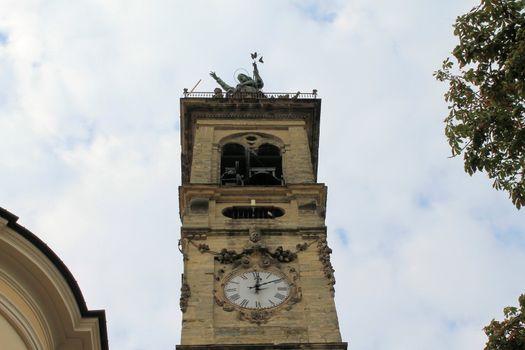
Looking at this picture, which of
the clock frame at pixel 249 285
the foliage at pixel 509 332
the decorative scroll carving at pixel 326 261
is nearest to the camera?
the foliage at pixel 509 332

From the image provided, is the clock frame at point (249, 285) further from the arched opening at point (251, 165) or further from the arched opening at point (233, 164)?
the arched opening at point (233, 164)

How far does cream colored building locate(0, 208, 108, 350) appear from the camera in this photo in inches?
625

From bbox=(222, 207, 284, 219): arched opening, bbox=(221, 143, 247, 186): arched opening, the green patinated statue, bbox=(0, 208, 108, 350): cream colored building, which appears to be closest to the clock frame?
bbox=(222, 207, 284, 219): arched opening

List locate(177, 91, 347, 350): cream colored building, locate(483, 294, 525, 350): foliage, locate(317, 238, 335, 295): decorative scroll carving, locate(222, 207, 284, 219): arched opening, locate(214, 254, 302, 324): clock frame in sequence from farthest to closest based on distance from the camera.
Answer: locate(222, 207, 284, 219): arched opening → locate(317, 238, 335, 295): decorative scroll carving → locate(214, 254, 302, 324): clock frame → locate(177, 91, 347, 350): cream colored building → locate(483, 294, 525, 350): foliage

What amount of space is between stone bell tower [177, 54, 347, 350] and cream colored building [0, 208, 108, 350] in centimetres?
951

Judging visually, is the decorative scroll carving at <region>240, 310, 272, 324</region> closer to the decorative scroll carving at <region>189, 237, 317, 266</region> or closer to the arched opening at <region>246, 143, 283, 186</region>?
the decorative scroll carving at <region>189, 237, 317, 266</region>

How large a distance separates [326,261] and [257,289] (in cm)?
254

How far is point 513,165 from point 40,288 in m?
8.45

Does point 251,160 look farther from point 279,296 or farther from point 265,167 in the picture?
point 279,296

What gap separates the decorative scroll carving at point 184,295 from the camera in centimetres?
2808

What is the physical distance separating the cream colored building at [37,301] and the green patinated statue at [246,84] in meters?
26.5

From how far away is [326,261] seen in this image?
29.9 m

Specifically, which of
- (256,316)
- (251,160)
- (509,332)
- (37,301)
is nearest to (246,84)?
(251,160)

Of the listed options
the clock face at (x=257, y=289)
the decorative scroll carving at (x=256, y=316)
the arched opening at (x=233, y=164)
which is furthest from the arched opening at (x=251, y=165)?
the decorative scroll carving at (x=256, y=316)
